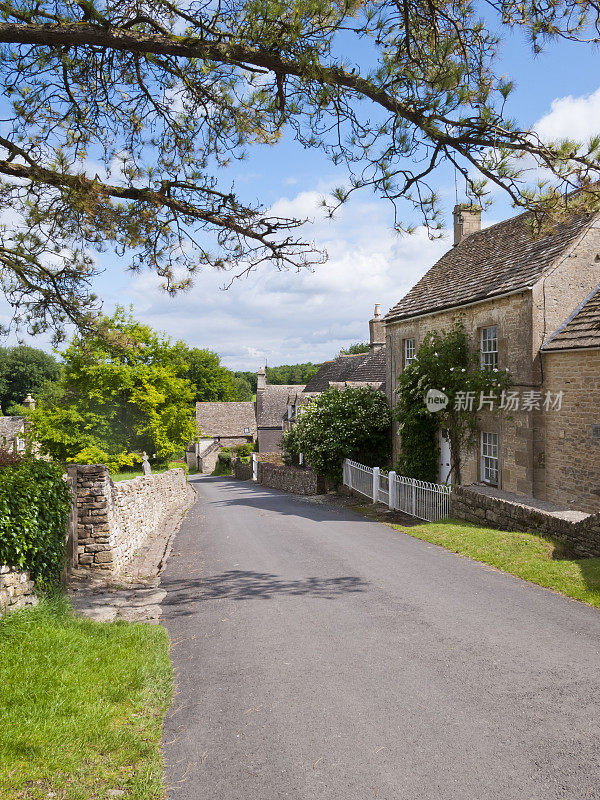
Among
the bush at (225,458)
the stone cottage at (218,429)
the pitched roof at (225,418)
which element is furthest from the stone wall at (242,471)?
the pitched roof at (225,418)

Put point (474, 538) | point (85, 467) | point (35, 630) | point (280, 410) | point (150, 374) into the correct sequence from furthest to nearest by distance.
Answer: point (280, 410) < point (150, 374) < point (474, 538) < point (85, 467) < point (35, 630)

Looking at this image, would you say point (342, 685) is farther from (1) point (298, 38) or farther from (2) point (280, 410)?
(2) point (280, 410)

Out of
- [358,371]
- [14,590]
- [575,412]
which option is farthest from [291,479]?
[14,590]

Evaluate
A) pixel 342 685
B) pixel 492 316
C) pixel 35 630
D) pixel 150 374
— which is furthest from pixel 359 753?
pixel 150 374

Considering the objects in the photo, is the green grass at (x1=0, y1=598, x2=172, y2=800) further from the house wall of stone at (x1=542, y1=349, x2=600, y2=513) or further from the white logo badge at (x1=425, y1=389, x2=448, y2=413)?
the white logo badge at (x1=425, y1=389, x2=448, y2=413)

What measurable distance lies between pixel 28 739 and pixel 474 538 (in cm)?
958

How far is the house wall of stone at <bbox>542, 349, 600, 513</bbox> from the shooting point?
540 inches

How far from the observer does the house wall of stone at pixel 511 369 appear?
51.1ft

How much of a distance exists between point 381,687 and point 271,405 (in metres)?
47.6

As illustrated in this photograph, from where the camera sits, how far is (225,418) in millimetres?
63406

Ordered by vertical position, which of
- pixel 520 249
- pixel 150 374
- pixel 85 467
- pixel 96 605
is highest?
pixel 520 249

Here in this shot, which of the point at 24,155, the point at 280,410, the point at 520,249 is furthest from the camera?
the point at 280,410

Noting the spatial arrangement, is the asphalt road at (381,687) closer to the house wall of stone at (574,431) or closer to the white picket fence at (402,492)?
the house wall of stone at (574,431)

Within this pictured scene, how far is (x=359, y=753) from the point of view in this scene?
168 inches
